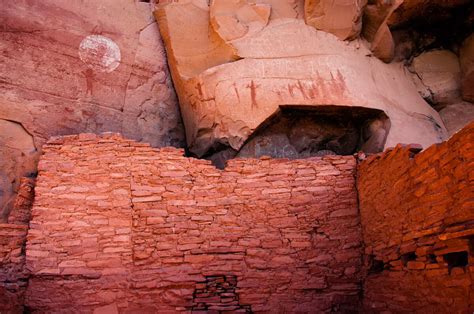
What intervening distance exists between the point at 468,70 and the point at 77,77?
20.1ft

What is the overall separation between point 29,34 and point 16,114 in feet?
4.27

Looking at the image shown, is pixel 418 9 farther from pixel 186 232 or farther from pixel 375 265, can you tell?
pixel 186 232

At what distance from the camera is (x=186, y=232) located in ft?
18.0

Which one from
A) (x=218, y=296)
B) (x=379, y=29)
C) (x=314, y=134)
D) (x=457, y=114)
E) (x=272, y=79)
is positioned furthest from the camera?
(x=457, y=114)

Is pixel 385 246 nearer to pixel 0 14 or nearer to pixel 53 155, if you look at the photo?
pixel 53 155

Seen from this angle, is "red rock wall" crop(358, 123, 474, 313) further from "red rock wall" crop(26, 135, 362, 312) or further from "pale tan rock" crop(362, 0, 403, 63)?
"pale tan rock" crop(362, 0, 403, 63)

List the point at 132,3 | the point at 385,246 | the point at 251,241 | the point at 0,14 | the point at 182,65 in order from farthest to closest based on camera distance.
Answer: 1. the point at 132,3
2. the point at 182,65
3. the point at 0,14
4. the point at 251,241
5. the point at 385,246

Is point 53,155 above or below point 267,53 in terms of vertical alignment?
below

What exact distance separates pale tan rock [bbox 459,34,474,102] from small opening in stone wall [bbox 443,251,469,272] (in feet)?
16.3

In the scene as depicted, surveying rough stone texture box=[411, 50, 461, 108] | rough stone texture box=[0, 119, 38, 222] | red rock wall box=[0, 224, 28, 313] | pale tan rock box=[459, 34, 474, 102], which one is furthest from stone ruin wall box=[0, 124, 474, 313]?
pale tan rock box=[459, 34, 474, 102]

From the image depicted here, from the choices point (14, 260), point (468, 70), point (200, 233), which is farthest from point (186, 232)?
point (468, 70)

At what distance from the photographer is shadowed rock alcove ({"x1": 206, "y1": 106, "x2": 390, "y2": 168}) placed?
6816 millimetres

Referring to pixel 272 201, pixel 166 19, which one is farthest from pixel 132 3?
pixel 272 201

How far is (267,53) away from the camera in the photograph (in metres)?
6.97
